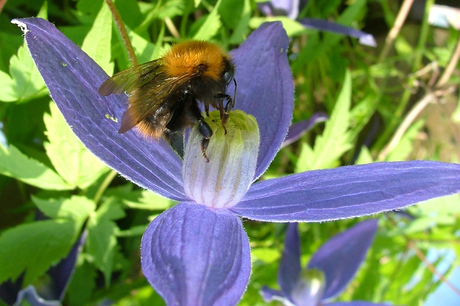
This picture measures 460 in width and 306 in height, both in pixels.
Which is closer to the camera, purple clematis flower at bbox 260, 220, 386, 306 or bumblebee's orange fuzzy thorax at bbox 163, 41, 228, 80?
bumblebee's orange fuzzy thorax at bbox 163, 41, 228, 80

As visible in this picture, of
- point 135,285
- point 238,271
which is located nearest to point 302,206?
point 238,271

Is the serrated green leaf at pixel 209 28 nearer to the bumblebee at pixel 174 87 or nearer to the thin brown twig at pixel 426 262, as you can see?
the bumblebee at pixel 174 87

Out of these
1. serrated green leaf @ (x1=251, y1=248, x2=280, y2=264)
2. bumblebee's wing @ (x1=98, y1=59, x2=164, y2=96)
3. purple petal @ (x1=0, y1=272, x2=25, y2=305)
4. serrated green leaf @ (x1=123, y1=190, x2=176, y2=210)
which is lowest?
serrated green leaf @ (x1=251, y1=248, x2=280, y2=264)

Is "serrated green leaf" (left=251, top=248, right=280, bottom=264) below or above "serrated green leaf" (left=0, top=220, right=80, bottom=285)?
below

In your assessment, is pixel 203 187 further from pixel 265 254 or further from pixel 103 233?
pixel 265 254

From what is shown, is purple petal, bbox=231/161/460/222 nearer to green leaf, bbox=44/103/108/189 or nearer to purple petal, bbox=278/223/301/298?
green leaf, bbox=44/103/108/189

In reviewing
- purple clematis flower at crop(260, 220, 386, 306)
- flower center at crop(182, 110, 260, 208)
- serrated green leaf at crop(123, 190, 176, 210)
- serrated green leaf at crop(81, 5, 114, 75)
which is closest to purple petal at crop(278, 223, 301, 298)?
purple clematis flower at crop(260, 220, 386, 306)
